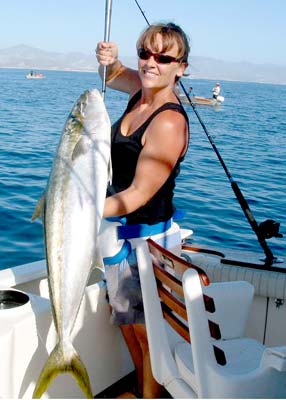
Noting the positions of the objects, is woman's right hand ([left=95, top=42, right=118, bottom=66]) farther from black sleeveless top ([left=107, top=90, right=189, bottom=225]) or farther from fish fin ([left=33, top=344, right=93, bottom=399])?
fish fin ([left=33, top=344, right=93, bottom=399])

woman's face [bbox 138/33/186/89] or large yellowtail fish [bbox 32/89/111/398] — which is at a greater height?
woman's face [bbox 138/33/186/89]

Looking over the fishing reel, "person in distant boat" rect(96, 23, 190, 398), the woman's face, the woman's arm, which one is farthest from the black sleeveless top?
the fishing reel

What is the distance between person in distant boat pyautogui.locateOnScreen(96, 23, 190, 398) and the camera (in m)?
2.78

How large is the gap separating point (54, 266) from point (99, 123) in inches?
27.0

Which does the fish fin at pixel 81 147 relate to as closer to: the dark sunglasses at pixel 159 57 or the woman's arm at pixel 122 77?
the dark sunglasses at pixel 159 57

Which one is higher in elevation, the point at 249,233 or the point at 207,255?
the point at 207,255

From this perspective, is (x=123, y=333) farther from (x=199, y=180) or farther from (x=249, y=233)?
(x=199, y=180)

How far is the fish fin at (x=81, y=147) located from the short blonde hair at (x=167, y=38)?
0.68 meters

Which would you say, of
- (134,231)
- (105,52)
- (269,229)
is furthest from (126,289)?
(269,229)

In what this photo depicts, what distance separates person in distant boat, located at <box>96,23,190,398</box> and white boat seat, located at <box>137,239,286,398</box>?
219 millimetres

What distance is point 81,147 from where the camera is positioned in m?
2.60

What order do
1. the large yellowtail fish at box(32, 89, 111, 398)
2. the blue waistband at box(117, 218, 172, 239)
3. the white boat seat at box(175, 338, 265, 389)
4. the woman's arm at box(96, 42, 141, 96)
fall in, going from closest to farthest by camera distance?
the large yellowtail fish at box(32, 89, 111, 398)
the white boat seat at box(175, 338, 265, 389)
the blue waistband at box(117, 218, 172, 239)
the woman's arm at box(96, 42, 141, 96)

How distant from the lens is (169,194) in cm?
306

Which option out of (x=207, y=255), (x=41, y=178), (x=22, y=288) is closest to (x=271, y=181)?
(x=41, y=178)
